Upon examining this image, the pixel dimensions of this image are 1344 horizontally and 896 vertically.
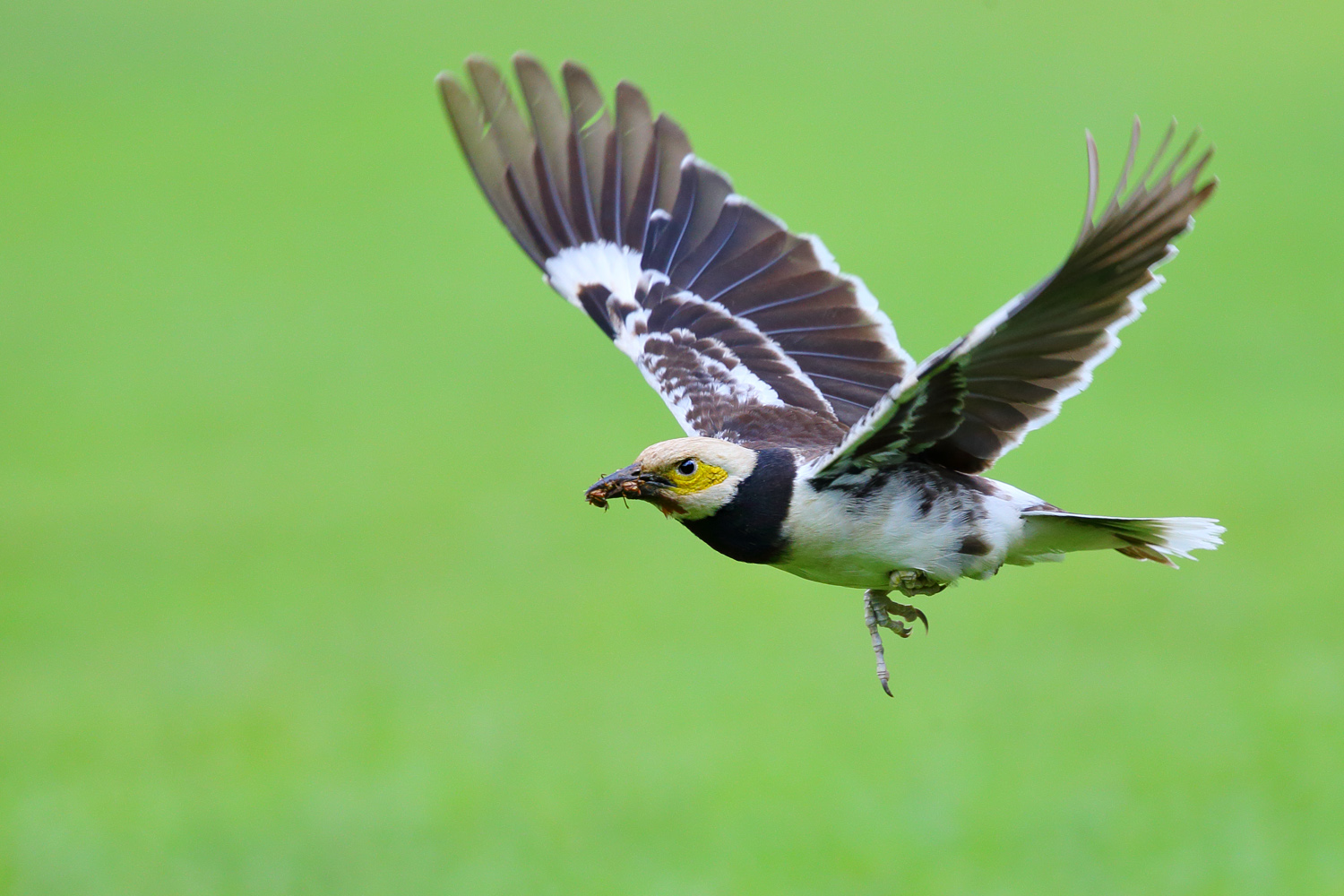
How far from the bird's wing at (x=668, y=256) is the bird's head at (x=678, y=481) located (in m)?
1.82

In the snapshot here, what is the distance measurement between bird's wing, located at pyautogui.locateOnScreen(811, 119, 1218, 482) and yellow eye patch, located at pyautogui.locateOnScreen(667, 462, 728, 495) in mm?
347

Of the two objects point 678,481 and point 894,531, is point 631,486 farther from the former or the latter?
point 894,531

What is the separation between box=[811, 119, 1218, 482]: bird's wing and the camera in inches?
210

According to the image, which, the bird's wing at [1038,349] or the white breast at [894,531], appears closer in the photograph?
the bird's wing at [1038,349]

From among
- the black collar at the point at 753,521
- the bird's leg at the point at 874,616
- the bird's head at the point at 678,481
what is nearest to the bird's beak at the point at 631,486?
the bird's head at the point at 678,481

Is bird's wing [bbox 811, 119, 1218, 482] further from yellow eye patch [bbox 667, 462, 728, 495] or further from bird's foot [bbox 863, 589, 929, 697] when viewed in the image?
bird's foot [bbox 863, 589, 929, 697]

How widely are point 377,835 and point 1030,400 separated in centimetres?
1144

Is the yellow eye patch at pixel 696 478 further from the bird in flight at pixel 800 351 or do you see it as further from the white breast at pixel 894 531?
the white breast at pixel 894 531

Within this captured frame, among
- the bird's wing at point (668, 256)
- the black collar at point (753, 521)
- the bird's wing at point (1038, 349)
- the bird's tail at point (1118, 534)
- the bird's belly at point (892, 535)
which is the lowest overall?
the bird's tail at point (1118, 534)

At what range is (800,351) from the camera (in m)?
8.31

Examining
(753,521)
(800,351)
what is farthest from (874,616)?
(800,351)

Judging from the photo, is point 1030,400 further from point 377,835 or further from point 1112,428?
point 1112,428

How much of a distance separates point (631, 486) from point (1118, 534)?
181 cm

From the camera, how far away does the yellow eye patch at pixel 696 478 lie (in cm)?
579
